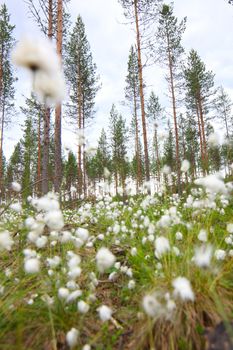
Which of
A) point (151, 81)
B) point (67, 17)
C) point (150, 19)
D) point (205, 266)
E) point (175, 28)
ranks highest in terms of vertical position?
point (175, 28)

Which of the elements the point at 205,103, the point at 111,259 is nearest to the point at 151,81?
the point at 205,103

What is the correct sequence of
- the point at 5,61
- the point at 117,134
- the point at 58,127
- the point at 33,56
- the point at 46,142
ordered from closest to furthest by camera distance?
the point at 33,56
the point at 46,142
the point at 58,127
the point at 5,61
the point at 117,134

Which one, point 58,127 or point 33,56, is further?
point 58,127

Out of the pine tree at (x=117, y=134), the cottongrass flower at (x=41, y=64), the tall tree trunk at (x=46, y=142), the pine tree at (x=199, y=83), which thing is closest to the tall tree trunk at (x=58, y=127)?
the tall tree trunk at (x=46, y=142)

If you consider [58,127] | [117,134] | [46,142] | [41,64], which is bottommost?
[41,64]

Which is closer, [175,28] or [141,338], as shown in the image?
[141,338]

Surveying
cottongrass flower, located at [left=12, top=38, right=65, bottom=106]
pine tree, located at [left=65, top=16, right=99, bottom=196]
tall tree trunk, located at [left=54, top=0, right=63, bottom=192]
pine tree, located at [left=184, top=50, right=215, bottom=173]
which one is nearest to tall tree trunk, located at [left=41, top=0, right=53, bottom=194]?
tall tree trunk, located at [left=54, top=0, right=63, bottom=192]

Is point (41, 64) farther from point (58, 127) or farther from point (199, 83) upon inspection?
point (199, 83)

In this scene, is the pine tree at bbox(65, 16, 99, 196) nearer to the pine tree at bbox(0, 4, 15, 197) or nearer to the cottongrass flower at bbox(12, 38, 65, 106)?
the pine tree at bbox(0, 4, 15, 197)

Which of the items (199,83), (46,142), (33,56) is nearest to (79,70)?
(199,83)

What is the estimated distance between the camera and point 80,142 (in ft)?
10.8

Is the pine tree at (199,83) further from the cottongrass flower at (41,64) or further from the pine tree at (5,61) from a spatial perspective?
the cottongrass flower at (41,64)

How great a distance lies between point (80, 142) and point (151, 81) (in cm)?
1626

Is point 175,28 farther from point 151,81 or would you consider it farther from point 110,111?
point 110,111
